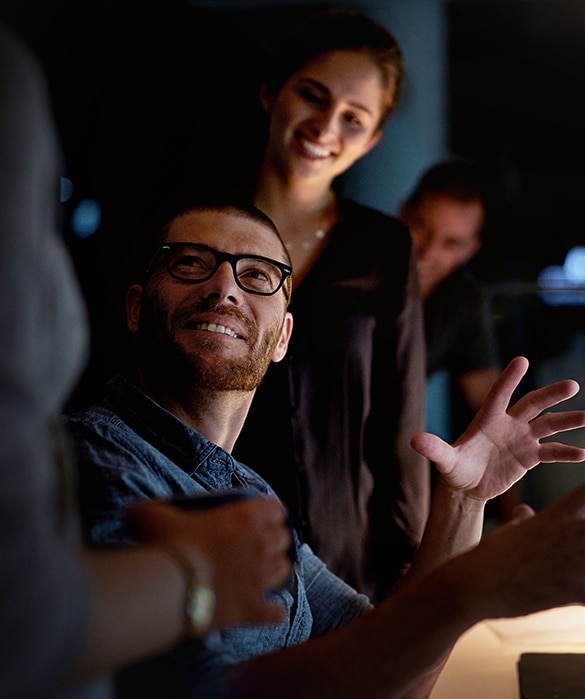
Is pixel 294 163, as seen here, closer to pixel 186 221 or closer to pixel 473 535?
pixel 186 221

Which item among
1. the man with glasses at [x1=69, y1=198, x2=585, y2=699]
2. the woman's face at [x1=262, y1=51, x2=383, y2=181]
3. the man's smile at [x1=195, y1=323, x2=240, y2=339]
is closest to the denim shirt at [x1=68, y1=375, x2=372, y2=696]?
the man with glasses at [x1=69, y1=198, x2=585, y2=699]

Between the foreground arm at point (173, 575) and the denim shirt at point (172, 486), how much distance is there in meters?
0.15

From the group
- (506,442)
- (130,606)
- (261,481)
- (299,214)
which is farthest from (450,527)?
(130,606)

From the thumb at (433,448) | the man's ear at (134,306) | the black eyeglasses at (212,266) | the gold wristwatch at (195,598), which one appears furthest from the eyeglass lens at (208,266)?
the gold wristwatch at (195,598)

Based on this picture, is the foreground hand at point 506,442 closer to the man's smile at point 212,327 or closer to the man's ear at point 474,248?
the man's smile at point 212,327

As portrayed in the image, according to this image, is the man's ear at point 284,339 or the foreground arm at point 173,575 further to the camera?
the man's ear at point 284,339

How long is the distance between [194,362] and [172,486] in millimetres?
241

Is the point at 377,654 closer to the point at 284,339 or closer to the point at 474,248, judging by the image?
the point at 284,339

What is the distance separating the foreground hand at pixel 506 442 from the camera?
127cm

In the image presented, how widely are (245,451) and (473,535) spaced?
0.47m

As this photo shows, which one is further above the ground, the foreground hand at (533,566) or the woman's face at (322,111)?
the woman's face at (322,111)

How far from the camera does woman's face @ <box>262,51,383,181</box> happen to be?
→ 63.0 inches

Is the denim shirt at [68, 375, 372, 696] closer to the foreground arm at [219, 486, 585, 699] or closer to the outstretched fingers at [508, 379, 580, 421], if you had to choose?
the foreground arm at [219, 486, 585, 699]

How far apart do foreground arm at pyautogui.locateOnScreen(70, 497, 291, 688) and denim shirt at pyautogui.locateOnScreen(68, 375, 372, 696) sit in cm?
15
